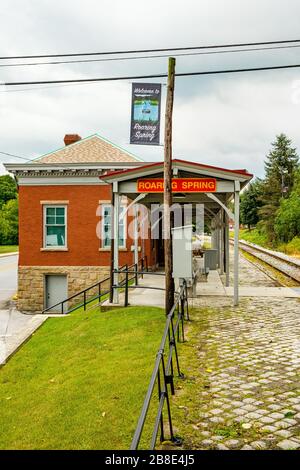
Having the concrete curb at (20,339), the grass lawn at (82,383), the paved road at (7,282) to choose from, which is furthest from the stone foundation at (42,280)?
the grass lawn at (82,383)

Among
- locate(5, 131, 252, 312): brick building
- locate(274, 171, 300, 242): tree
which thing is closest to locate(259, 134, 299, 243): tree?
locate(274, 171, 300, 242): tree

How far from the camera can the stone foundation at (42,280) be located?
21.8 meters

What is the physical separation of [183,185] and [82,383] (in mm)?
7239

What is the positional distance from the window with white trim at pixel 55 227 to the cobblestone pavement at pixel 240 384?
1259 cm

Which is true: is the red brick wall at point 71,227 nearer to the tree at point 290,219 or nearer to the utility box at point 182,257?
the utility box at point 182,257

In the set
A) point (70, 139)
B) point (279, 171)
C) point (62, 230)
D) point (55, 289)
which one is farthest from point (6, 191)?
point (55, 289)

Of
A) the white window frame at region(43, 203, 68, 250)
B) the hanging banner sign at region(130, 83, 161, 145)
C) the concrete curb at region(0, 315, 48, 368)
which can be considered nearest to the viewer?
the concrete curb at region(0, 315, 48, 368)

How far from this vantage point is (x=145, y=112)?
1103cm

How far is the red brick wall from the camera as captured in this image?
2186 centimetres

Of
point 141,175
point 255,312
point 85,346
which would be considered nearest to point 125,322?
point 85,346

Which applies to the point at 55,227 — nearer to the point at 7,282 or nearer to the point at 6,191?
the point at 7,282

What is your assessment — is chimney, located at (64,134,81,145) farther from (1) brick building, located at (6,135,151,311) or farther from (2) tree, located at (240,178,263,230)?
(2) tree, located at (240,178,263,230)

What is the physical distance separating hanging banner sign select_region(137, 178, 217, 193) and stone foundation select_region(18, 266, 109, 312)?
31.3ft
